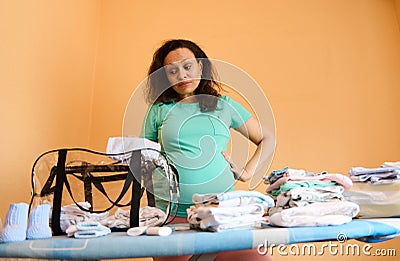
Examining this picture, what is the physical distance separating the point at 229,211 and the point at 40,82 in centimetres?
92

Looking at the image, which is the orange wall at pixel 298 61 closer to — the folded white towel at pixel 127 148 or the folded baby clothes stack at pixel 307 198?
the folded baby clothes stack at pixel 307 198

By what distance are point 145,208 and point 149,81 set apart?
0.65 metres

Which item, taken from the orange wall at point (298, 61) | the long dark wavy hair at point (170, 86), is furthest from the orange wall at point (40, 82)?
the long dark wavy hair at point (170, 86)

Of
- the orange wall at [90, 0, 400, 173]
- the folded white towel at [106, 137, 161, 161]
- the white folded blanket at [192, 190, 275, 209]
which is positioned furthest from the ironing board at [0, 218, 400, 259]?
the orange wall at [90, 0, 400, 173]

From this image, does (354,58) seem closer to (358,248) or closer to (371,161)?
(371,161)

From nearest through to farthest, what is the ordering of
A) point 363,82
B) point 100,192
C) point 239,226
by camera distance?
point 239,226, point 100,192, point 363,82

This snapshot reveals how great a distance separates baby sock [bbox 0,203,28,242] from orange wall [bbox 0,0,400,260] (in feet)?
2.20

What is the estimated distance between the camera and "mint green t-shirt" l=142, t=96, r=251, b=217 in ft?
3.36

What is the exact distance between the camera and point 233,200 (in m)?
0.75

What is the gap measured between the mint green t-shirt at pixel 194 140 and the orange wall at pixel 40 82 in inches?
16.0

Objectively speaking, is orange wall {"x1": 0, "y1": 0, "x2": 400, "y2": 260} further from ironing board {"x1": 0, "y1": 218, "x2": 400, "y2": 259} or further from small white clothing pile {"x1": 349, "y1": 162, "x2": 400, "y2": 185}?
ironing board {"x1": 0, "y1": 218, "x2": 400, "y2": 259}

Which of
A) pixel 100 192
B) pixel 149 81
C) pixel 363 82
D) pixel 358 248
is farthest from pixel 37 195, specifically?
pixel 363 82

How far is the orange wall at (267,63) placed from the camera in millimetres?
1467

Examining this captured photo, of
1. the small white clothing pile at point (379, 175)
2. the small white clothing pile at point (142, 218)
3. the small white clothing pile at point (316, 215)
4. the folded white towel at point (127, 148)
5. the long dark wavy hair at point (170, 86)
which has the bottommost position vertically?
the small white clothing pile at point (142, 218)
